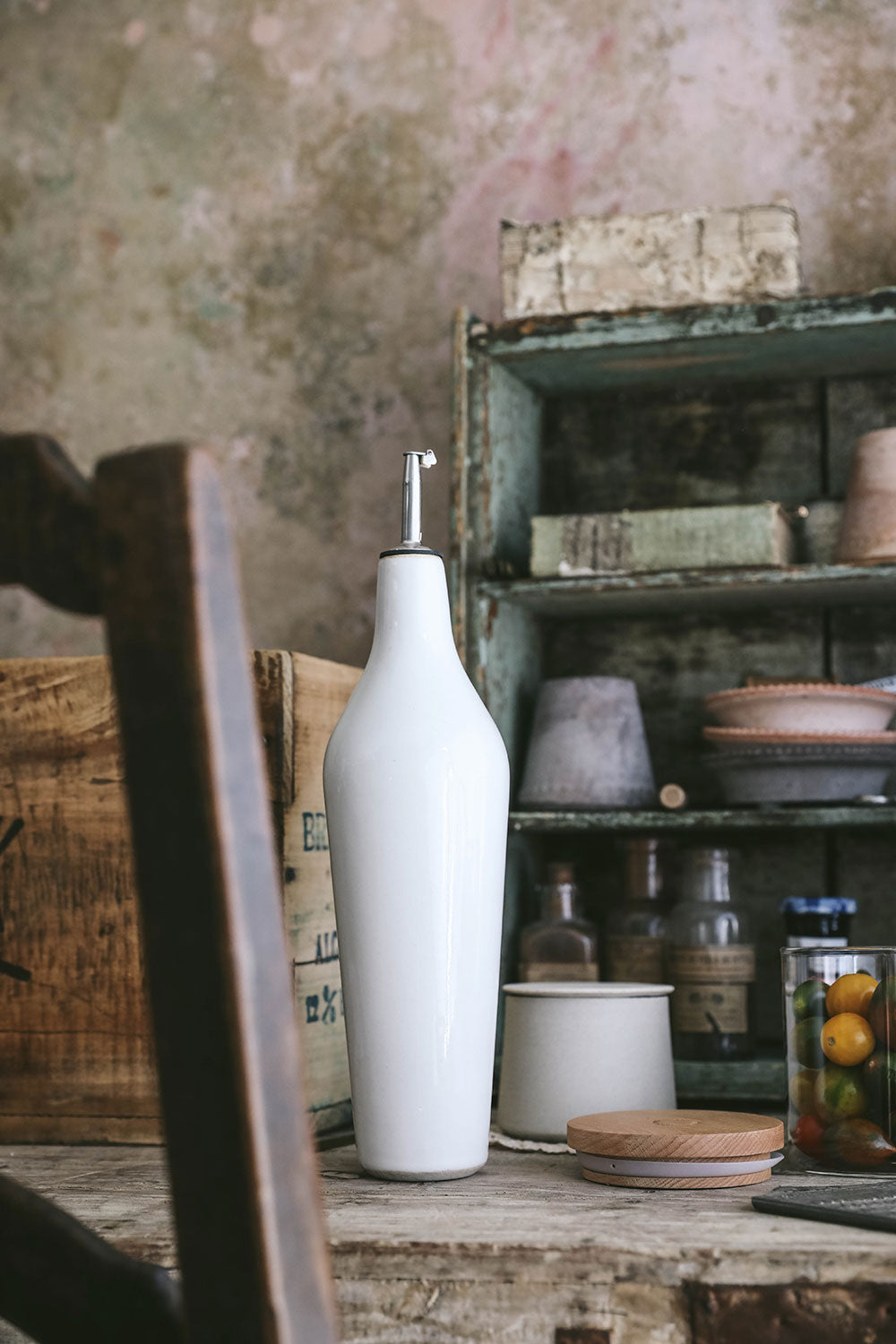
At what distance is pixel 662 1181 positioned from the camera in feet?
3.29

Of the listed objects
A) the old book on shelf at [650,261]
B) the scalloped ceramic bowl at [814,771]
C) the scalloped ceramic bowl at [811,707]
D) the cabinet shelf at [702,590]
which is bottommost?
the scalloped ceramic bowl at [814,771]

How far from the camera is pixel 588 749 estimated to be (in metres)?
1.70

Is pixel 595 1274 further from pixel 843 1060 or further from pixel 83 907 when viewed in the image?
pixel 83 907

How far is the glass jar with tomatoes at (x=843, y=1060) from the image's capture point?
3.44 feet

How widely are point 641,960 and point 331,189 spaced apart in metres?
1.32

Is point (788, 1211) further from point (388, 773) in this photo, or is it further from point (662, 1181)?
point (388, 773)

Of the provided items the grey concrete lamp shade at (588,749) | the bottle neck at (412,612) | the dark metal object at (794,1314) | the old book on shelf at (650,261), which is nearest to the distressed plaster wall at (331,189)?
the old book on shelf at (650,261)

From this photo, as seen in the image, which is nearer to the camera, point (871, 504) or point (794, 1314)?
point (794, 1314)

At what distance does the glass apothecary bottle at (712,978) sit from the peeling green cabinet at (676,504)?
0.11 metres

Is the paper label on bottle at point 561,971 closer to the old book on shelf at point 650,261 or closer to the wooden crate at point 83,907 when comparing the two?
the wooden crate at point 83,907

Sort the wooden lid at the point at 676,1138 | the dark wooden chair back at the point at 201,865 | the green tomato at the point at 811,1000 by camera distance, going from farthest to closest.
A: the green tomato at the point at 811,1000, the wooden lid at the point at 676,1138, the dark wooden chair back at the point at 201,865

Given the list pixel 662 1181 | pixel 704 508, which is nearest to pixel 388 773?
pixel 662 1181

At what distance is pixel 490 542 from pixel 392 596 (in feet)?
2.00

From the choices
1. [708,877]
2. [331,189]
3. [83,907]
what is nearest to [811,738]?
[708,877]
